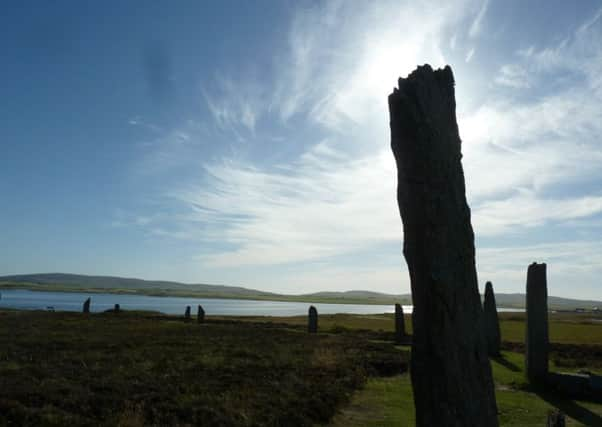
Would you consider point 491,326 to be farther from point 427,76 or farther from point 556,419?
point 427,76

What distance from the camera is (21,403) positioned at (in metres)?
9.32

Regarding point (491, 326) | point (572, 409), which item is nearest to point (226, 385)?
point (572, 409)

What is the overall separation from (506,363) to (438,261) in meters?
14.4

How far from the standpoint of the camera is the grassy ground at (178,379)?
9.10 metres

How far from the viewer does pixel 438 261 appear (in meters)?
5.88

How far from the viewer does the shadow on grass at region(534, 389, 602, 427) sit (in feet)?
33.2

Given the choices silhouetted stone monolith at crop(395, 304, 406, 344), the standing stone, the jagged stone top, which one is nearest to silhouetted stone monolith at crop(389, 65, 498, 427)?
the jagged stone top

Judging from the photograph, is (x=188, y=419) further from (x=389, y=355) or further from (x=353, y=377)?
(x=389, y=355)

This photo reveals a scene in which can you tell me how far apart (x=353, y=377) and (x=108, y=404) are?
7.34 m

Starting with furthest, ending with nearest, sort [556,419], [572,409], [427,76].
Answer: [572,409]
[427,76]
[556,419]

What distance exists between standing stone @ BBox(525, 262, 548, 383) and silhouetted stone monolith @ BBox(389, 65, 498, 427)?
31.0 ft

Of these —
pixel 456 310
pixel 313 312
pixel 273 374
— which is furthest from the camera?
pixel 313 312

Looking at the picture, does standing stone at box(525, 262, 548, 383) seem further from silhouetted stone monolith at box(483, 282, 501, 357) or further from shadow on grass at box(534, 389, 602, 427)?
silhouetted stone monolith at box(483, 282, 501, 357)

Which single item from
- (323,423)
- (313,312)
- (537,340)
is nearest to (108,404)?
(323,423)
